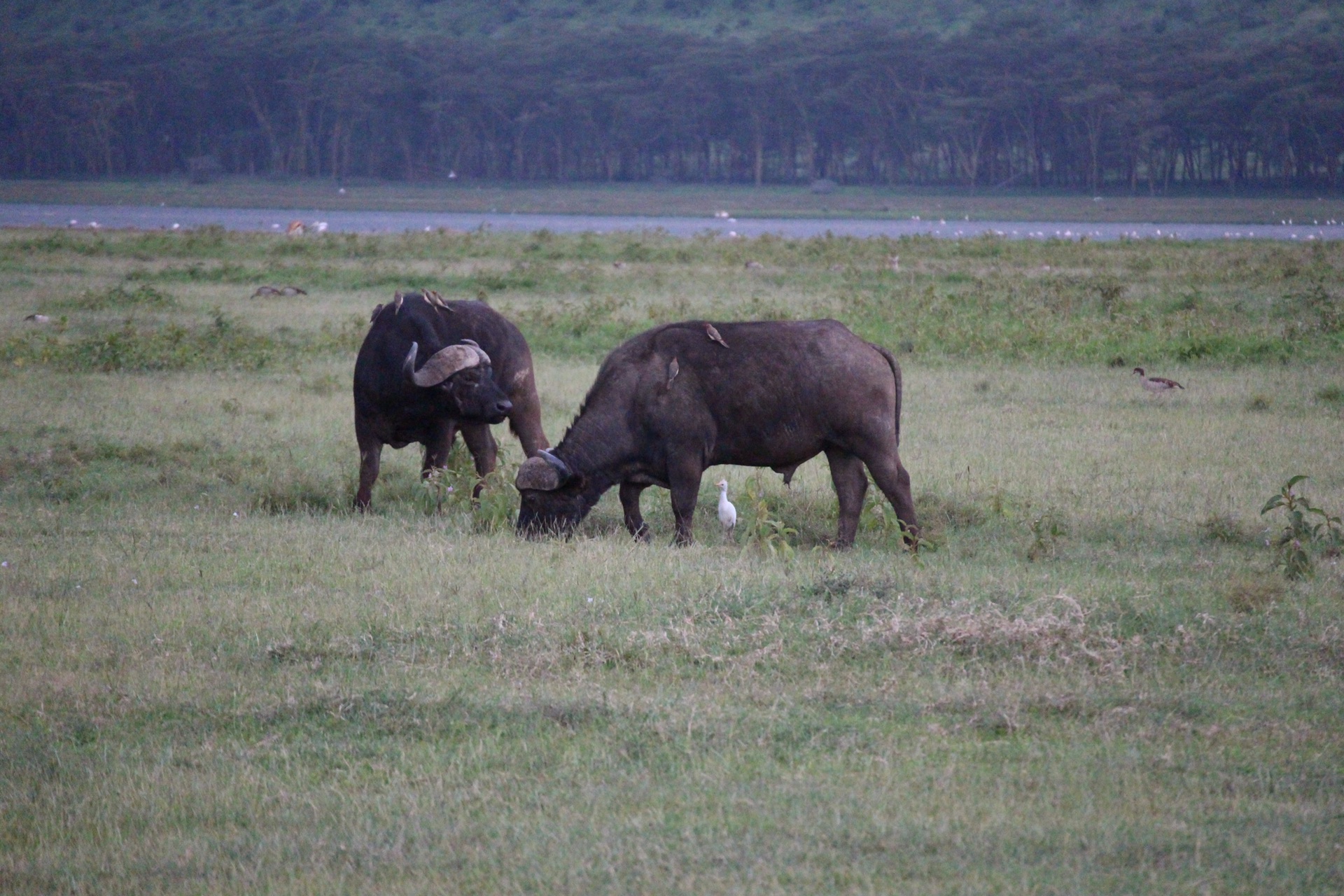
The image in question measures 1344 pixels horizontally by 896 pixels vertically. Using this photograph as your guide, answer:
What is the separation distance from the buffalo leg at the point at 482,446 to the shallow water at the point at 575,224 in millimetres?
32346

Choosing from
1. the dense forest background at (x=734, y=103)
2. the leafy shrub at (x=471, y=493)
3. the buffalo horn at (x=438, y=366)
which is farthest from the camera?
the dense forest background at (x=734, y=103)

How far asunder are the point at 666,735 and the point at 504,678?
3.27ft

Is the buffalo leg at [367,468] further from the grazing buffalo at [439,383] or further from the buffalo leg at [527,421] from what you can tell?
the buffalo leg at [527,421]

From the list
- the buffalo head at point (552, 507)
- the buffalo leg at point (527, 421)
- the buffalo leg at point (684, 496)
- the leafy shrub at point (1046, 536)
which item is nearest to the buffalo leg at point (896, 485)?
the leafy shrub at point (1046, 536)

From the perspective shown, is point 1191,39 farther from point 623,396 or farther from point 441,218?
point 623,396

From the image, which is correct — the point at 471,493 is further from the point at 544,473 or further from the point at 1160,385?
the point at 1160,385

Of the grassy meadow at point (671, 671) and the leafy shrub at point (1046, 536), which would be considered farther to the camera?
the leafy shrub at point (1046, 536)

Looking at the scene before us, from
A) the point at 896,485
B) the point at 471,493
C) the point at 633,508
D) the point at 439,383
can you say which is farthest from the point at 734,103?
the point at 896,485

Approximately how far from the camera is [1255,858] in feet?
13.8

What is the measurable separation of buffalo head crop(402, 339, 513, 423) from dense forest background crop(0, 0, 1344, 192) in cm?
7437

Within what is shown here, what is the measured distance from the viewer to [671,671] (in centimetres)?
607

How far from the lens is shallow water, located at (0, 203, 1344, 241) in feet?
159

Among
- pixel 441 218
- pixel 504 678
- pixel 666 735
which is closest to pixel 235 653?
pixel 504 678

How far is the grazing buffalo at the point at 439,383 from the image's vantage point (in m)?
9.66
